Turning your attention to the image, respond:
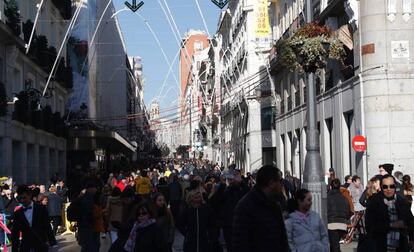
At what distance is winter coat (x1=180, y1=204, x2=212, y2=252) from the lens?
33.3 ft

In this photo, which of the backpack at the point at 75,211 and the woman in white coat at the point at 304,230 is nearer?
the woman in white coat at the point at 304,230

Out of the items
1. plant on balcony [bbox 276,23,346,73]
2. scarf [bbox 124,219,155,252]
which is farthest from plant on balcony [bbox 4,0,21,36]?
scarf [bbox 124,219,155,252]

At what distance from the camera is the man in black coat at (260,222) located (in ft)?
18.9

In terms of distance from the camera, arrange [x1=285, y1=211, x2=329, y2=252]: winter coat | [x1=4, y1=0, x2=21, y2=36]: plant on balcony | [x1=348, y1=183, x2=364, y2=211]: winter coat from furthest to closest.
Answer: [x1=4, y1=0, x2=21, y2=36]: plant on balcony, [x1=348, y1=183, x2=364, y2=211]: winter coat, [x1=285, y1=211, x2=329, y2=252]: winter coat

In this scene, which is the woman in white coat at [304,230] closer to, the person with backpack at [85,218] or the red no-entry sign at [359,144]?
the person with backpack at [85,218]

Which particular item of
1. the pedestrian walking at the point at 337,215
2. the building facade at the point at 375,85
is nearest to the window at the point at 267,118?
the building facade at the point at 375,85

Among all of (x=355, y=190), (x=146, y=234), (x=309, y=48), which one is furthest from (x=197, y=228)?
(x=355, y=190)

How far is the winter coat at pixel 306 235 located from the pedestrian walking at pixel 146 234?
1.37 m

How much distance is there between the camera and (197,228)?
33.4ft

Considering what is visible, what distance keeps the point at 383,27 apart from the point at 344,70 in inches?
128

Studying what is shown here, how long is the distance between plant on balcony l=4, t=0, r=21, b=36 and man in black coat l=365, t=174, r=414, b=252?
18.6 metres

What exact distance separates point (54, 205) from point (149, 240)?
13.4m

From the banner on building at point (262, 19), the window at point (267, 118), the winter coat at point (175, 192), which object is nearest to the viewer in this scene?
the winter coat at point (175, 192)

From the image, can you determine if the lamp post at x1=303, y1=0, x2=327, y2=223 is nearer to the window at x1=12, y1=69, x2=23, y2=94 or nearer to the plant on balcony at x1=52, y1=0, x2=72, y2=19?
the window at x1=12, y1=69, x2=23, y2=94
